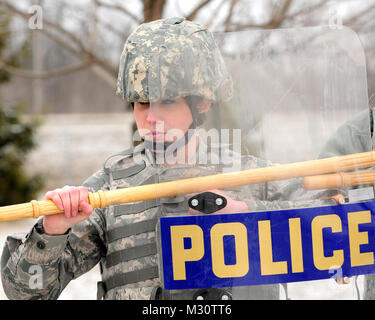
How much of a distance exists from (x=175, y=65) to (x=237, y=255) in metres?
0.43

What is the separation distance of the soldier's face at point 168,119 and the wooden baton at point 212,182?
0.12 m

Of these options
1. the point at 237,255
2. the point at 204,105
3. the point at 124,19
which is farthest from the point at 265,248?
the point at 124,19

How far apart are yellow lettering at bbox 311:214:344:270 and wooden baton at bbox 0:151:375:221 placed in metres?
0.10

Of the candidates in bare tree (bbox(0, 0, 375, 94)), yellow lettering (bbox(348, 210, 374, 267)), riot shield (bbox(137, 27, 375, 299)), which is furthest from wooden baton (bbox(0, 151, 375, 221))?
bare tree (bbox(0, 0, 375, 94))

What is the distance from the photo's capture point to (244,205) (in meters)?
1.16

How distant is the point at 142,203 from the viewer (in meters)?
1.37

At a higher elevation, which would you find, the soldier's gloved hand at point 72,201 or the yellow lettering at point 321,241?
the soldier's gloved hand at point 72,201

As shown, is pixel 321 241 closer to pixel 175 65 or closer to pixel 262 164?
pixel 262 164

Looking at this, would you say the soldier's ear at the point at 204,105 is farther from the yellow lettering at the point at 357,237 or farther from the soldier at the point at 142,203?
the yellow lettering at the point at 357,237

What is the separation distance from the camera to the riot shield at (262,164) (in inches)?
45.0

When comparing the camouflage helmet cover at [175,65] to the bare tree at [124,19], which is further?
the bare tree at [124,19]

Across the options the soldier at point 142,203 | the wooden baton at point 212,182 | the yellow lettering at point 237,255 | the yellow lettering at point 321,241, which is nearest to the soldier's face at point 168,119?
the soldier at point 142,203

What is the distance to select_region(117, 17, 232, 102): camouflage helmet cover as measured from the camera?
3.83ft
